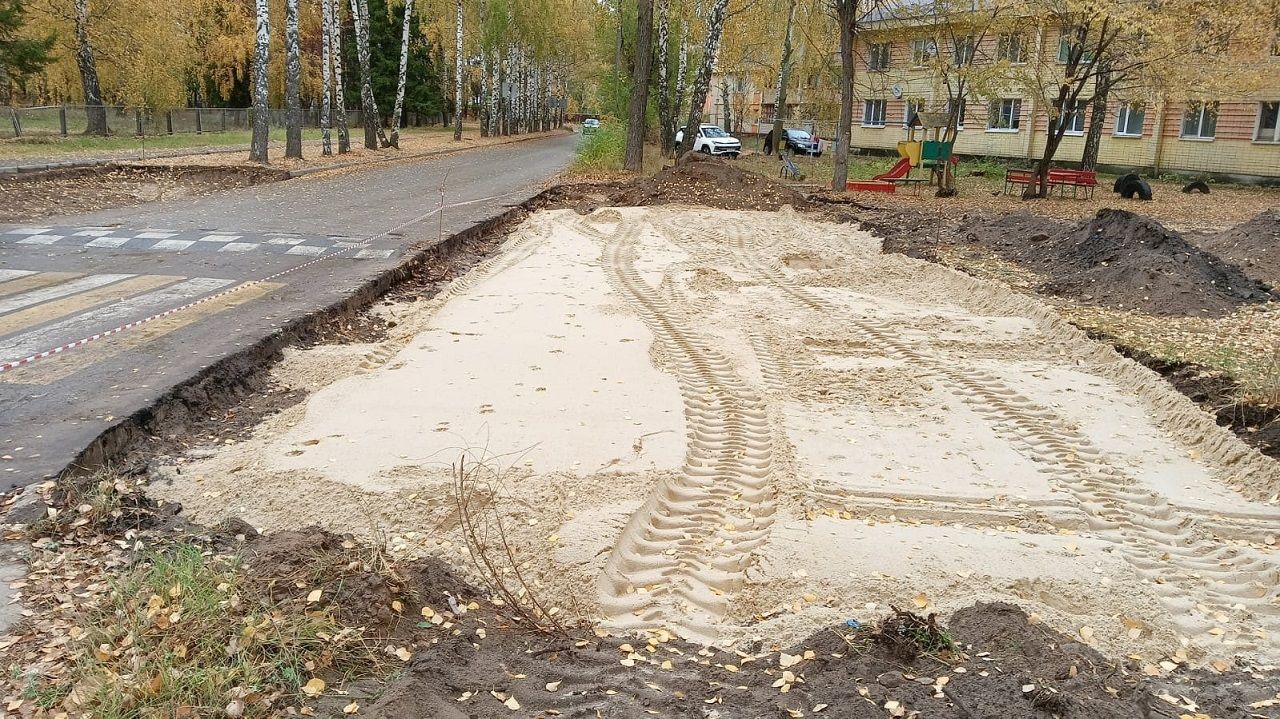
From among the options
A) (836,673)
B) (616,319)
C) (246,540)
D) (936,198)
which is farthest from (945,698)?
(936,198)

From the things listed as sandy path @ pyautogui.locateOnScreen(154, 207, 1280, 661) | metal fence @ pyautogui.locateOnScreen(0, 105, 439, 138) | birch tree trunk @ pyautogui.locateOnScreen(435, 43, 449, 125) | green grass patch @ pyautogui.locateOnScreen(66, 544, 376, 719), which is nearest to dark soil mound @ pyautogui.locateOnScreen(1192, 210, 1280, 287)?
sandy path @ pyautogui.locateOnScreen(154, 207, 1280, 661)

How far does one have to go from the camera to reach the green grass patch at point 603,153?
24.6 m

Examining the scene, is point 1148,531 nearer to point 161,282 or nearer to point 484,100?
point 161,282

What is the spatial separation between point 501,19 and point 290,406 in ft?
135

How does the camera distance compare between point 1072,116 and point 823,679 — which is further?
point 1072,116

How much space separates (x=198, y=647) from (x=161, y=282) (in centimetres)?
779

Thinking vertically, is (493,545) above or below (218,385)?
below

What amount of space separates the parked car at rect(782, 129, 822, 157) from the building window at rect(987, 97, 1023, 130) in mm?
7183

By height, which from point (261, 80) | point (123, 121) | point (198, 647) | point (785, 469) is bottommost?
point (785, 469)

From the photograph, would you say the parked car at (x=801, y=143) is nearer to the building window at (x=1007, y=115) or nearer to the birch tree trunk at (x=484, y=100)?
the building window at (x=1007, y=115)

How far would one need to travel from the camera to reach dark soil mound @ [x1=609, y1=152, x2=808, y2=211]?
18891 mm

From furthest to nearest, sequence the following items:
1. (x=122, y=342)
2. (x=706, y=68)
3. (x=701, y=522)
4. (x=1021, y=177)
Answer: (x=706, y=68)
(x=1021, y=177)
(x=122, y=342)
(x=701, y=522)

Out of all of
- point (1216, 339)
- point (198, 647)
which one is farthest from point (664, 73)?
point (198, 647)

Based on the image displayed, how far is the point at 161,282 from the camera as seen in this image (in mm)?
9961
